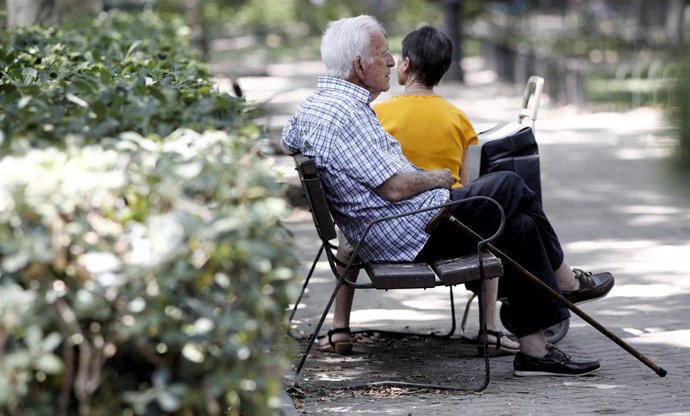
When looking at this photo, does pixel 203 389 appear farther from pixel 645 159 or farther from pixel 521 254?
pixel 645 159

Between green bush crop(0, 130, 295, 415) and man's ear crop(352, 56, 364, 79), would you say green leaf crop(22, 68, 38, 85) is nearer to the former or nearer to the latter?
man's ear crop(352, 56, 364, 79)

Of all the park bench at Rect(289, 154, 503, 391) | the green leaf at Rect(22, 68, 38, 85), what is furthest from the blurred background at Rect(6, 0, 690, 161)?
the green leaf at Rect(22, 68, 38, 85)

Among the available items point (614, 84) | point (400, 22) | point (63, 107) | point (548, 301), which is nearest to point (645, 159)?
point (614, 84)

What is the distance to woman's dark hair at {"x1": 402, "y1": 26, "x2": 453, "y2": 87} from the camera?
617 cm

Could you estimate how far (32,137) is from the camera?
12.1 feet

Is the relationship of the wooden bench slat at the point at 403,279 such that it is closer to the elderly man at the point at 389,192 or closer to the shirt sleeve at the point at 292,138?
the elderly man at the point at 389,192

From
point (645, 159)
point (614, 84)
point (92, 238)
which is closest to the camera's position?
point (92, 238)

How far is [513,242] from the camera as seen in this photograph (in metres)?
5.82

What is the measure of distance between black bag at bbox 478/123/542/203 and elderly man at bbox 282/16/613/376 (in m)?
0.60

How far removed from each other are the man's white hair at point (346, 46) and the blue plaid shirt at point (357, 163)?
0.25 feet

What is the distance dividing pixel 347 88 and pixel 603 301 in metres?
2.52

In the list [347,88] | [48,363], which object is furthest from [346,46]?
[48,363]

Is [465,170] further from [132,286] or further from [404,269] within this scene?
[132,286]

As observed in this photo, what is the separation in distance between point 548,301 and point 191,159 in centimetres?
273
